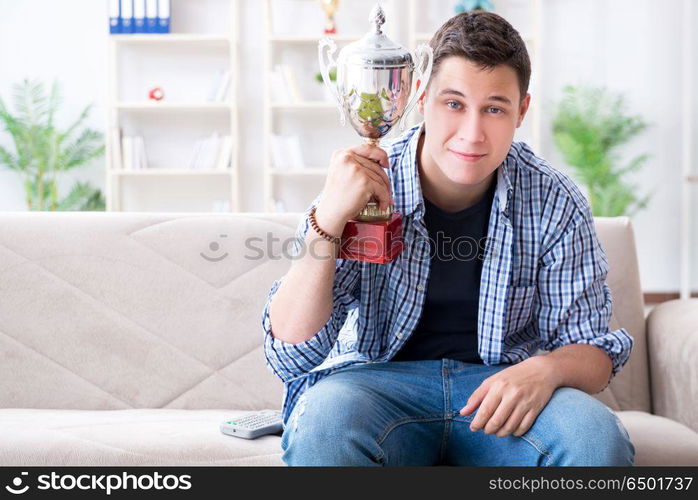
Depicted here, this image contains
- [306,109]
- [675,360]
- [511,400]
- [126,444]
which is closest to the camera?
[511,400]

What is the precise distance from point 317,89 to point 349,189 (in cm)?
371

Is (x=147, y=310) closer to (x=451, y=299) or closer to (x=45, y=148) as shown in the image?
(x=451, y=299)

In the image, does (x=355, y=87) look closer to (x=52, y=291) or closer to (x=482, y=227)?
(x=482, y=227)

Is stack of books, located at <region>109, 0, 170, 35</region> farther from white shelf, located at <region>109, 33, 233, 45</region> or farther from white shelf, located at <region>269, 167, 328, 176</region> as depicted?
white shelf, located at <region>269, 167, 328, 176</region>

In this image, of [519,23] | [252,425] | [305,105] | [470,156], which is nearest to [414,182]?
[470,156]

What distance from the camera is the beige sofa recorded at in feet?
5.88

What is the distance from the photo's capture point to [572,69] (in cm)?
493

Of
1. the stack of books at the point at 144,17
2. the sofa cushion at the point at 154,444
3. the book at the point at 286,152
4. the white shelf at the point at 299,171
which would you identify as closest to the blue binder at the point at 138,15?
the stack of books at the point at 144,17

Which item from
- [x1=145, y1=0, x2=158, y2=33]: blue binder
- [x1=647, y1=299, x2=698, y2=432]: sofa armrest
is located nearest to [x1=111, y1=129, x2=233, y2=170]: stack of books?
[x1=145, y1=0, x2=158, y2=33]: blue binder

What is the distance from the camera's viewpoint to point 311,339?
1356 millimetres

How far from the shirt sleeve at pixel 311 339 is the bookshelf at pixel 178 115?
132 inches

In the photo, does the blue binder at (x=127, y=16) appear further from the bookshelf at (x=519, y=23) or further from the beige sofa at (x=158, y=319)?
the beige sofa at (x=158, y=319)

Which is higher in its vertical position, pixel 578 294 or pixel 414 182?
pixel 414 182

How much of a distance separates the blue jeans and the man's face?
35 cm
